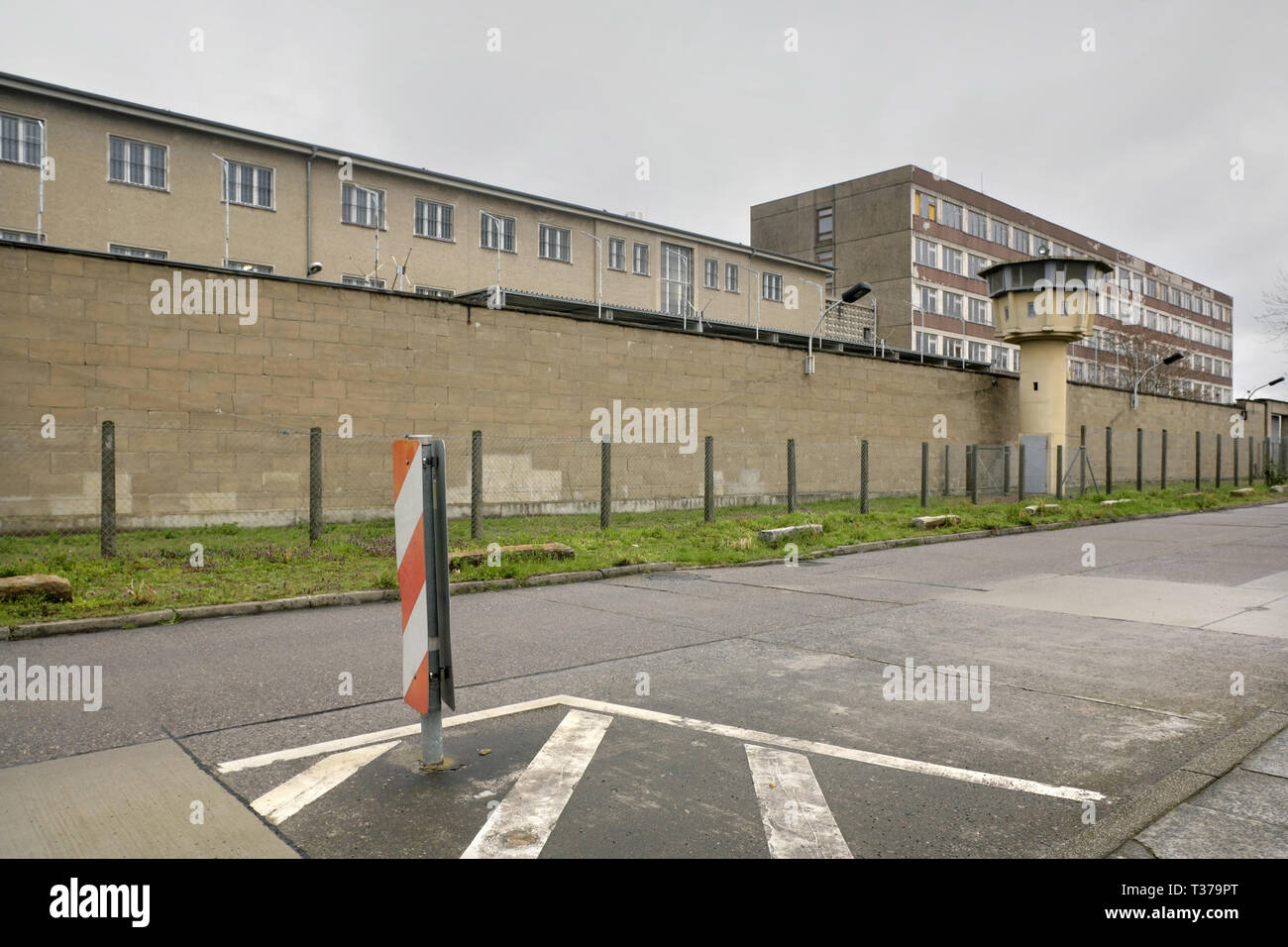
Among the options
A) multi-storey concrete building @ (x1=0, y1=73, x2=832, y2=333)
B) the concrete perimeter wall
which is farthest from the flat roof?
the concrete perimeter wall

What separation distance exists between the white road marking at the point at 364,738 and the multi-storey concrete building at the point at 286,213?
883 inches

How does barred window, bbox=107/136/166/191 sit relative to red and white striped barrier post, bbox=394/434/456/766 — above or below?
above

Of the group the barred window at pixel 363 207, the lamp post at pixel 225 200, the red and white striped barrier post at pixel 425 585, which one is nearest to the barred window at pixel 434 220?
the barred window at pixel 363 207

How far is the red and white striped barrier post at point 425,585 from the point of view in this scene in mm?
4355

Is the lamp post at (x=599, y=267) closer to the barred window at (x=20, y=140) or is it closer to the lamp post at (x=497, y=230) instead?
the lamp post at (x=497, y=230)

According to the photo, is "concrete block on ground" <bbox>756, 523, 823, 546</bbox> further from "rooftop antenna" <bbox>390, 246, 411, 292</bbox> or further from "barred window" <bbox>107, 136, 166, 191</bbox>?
"barred window" <bbox>107, 136, 166, 191</bbox>

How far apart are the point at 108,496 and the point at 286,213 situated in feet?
69.5

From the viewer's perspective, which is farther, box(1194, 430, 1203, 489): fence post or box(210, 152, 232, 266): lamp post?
box(1194, 430, 1203, 489): fence post

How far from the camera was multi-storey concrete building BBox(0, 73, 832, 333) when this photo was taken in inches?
1025

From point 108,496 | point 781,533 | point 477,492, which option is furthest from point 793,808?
point 781,533

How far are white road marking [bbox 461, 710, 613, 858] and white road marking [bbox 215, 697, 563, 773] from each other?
1.45ft
